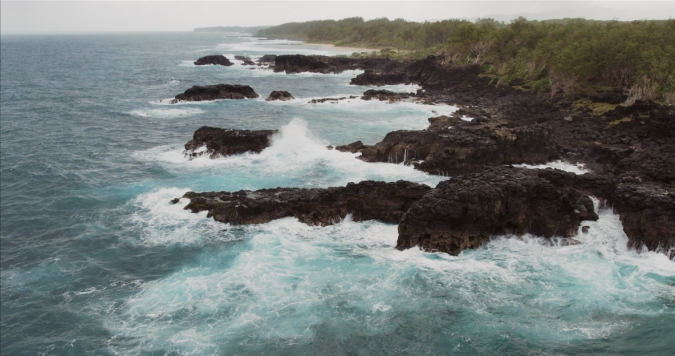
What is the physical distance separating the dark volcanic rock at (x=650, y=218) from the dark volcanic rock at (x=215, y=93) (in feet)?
198

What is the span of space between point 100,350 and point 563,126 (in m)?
44.7

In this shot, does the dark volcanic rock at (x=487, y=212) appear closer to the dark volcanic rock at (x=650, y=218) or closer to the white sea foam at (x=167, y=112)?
the dark volcanic rock at (x=650, y=218)

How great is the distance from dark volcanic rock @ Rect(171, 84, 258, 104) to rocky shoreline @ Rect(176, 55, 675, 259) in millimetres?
31942

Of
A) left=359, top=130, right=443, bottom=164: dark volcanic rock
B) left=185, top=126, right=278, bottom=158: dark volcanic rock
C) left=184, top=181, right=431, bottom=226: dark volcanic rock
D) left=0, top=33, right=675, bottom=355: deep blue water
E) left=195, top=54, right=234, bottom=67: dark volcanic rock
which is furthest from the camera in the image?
left=195, top=54, right=234, bottom=67: dark volcanic rock

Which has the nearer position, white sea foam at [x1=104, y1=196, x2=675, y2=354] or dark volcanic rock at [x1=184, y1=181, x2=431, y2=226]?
white sea foam at [x1=104, y1=196, x2=675, y2=354]

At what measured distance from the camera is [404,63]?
10781 cm

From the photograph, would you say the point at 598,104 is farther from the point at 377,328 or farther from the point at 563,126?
the point at 377,328

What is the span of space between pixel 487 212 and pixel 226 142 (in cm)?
2695

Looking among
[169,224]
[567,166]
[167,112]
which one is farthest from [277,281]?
→ [167,112]

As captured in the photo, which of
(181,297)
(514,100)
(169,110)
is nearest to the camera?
(181,297)

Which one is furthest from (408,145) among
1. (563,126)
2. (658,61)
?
(658,61)

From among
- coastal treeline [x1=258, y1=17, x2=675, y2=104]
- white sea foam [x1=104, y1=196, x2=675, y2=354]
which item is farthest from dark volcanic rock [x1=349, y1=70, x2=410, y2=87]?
white sea foam [x1=104, y1=196, x2=675, y2=354]

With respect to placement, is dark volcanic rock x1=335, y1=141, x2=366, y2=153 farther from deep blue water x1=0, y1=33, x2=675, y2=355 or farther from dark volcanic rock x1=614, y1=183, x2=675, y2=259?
dark volcanic rock x1=614, y1=183, x2=675, y2=259

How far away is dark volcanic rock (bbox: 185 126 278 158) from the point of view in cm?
4338
